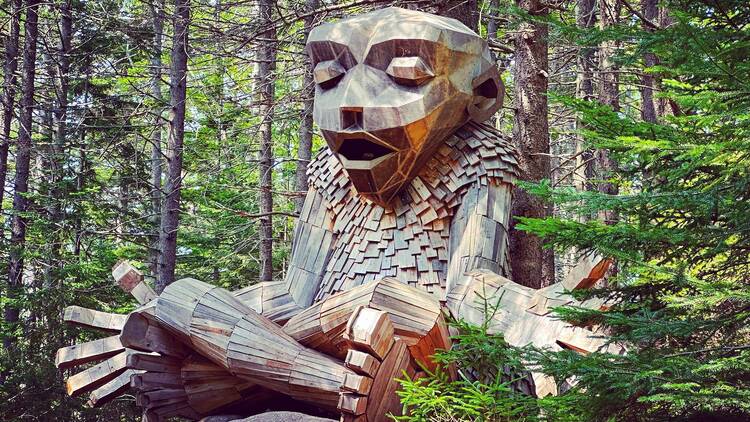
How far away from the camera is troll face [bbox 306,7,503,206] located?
3703mm

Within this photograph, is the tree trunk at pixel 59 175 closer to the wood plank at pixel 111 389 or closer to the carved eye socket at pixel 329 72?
the wood plank at pixel 111 389

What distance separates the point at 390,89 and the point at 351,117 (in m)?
0.25

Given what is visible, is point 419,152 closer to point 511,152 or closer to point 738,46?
point 511,152

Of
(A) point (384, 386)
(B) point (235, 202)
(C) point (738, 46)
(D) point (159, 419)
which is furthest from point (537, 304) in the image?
(B) point (235, 202)

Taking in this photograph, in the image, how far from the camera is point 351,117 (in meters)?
3.72

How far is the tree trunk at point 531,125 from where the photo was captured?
4988 mm

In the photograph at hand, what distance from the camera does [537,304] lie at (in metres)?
3.24

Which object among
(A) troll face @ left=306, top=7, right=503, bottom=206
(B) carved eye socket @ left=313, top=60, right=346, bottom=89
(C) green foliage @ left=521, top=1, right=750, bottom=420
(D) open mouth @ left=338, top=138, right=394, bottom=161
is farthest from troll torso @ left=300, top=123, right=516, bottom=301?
(C) green foliage @ left=521, top=1, right=750, bottom=420

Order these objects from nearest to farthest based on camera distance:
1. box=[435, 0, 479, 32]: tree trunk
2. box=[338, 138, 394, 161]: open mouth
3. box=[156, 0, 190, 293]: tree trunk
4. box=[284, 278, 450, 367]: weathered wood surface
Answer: box=[284, 278, 450, 367]: weathered wood surface, box=[338, 138, 394, 161]: open mouth, box=[435, 0, 479, 32]: tree trunk, box=[156, 0, 190, 293]: tree trunk

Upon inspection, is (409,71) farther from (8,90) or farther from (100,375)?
(8,90)

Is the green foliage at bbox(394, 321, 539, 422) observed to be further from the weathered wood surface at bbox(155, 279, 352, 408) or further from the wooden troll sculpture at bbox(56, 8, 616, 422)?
the weathered wood surface at bbox(155, 279, 352, 408)

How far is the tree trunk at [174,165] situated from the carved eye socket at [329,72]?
4133 mm

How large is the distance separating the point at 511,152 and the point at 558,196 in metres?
2.05

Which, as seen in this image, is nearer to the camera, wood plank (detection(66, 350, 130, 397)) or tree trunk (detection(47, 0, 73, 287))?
wood plank (detection(66, 350, 130, 397))
